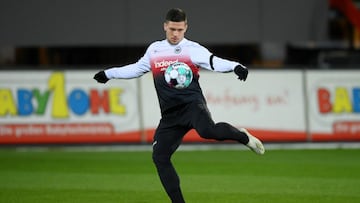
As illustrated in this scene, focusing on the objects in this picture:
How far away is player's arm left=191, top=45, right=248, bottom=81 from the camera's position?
9.67 meters

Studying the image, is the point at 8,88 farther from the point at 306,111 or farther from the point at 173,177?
the point at 173,177

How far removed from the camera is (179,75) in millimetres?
9992

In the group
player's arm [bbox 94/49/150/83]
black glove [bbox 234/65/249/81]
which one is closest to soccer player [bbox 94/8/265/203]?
player's arm [bbox 94/49/150/83]

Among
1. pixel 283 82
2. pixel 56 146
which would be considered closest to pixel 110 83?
pixel 56 146

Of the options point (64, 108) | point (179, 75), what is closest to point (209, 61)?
point (179, 75)

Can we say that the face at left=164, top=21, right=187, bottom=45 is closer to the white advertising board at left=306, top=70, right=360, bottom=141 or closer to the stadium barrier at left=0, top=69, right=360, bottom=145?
the stadium barrier at left=0, top=69, right=360, bottom=145

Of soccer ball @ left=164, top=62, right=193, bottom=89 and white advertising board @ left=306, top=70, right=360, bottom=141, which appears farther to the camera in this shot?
white advertising board @ left=306, top=70, right=360, bottom=141

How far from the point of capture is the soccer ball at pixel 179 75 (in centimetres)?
999

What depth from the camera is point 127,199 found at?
1207 centimetres

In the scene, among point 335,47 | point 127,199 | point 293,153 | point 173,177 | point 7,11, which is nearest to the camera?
point 173,177

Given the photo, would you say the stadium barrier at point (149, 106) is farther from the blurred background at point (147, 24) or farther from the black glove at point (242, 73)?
the black glove at point (242, 73)

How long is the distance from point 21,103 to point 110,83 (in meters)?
2.12

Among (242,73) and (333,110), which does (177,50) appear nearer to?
(242,73)

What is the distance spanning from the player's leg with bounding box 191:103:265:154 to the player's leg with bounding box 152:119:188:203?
34cm
